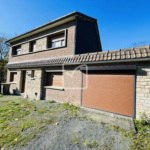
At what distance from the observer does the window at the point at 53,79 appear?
21.9ft

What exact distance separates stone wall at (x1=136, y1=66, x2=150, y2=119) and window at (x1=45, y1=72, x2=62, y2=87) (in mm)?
4932

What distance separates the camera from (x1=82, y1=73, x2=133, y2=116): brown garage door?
13.4 ft

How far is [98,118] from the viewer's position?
13.4ft

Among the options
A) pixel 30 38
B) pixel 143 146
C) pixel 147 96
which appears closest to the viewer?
pixel 143 146

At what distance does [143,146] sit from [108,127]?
1133 millimetres

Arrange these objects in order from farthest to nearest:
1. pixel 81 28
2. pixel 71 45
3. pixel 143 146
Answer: pixel 81 28 < pixel 71 45 < pixel 143 146

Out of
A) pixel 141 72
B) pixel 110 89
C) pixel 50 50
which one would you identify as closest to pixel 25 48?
pixel 50 50

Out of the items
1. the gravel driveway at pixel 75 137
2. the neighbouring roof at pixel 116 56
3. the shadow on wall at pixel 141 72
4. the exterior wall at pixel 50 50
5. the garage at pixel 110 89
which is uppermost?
the exterior wall at pixel 50 50

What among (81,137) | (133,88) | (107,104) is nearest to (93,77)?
(107,104)

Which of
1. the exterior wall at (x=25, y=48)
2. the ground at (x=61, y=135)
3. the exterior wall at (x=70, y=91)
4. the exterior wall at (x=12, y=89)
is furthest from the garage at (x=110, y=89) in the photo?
the exterior wall at (x=12, y=89)

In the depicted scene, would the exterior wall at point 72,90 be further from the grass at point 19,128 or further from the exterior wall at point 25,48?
the exterior wall at point 25,48

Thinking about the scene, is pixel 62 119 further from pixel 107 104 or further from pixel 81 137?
pixel 107 104

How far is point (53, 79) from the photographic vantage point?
7023mm

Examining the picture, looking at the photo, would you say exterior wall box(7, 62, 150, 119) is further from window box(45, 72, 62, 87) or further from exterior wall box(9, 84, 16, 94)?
window box(45, 72, 62, 87)
